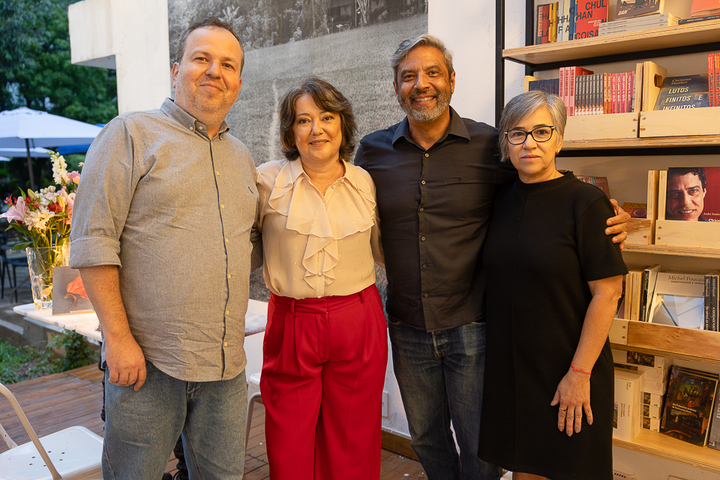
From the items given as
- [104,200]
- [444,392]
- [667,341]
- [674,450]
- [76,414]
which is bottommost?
[76,414]

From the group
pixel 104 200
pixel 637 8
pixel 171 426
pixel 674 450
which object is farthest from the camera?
pixel 674 450

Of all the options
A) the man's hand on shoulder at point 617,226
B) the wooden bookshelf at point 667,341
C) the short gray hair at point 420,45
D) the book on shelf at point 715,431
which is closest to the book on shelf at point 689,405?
the book on shelf at point 715,431

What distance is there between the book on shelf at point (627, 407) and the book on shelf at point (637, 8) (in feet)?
4.71

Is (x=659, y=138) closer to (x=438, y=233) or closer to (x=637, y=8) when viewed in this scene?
(x=637, y=8)

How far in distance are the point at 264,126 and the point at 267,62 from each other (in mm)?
425

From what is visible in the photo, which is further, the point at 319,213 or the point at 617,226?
the point at 319,213

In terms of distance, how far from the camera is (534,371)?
174 centimetres

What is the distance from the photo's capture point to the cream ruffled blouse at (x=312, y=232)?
180cm

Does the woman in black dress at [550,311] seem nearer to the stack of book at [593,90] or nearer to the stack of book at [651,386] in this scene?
the stack of book at [593,90]

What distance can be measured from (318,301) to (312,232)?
9.6 inches

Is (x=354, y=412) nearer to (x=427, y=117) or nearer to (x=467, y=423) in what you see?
(x=467, y=423)

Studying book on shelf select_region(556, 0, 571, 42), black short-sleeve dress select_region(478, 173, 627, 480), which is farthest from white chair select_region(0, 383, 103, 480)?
book on shelf select_region(556, 0, 571, 42)

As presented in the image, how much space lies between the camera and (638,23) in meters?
1.90

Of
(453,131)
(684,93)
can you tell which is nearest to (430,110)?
(453,131)
